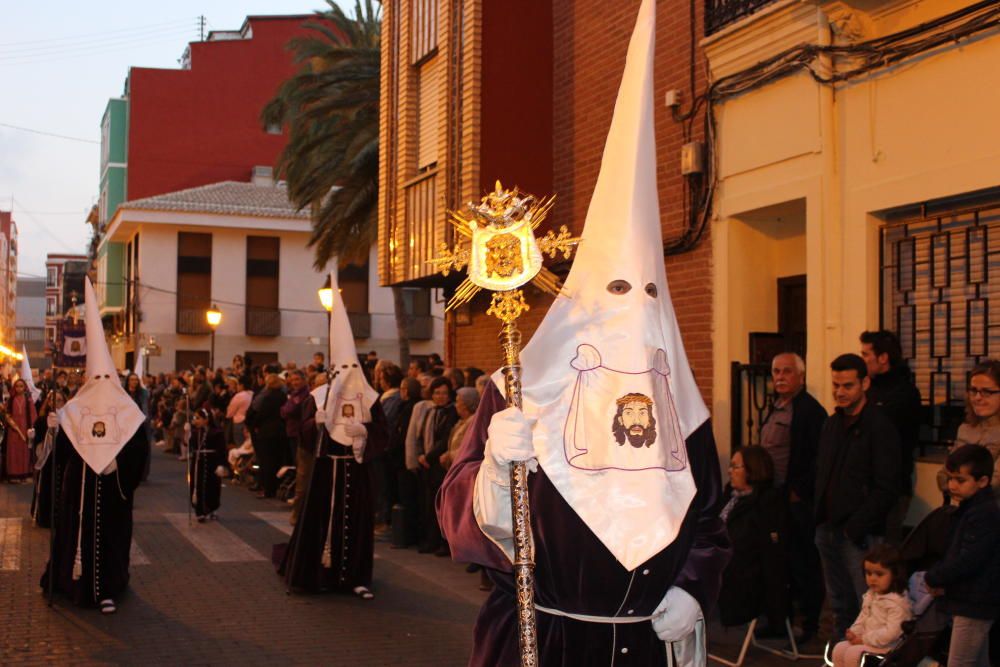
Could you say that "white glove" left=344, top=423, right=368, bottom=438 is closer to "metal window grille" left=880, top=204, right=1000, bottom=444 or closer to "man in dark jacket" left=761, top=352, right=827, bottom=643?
"man in dark jacket" left=761, top=352, right=827, bottom=643

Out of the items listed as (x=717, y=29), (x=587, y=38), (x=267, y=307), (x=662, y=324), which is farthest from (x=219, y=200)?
(x=662, y=324)

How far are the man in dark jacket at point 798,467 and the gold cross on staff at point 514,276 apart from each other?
4398mm

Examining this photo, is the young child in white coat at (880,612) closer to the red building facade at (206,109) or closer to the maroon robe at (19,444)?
the maroon robe at (19,444)

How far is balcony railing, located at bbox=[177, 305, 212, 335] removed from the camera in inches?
1673

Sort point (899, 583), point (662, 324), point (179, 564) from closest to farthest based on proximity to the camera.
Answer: point (662, 324), point (899, 583), point (179, 564)

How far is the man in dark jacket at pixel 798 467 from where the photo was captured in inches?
302

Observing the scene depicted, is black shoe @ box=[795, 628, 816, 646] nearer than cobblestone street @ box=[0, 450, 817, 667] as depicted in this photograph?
No

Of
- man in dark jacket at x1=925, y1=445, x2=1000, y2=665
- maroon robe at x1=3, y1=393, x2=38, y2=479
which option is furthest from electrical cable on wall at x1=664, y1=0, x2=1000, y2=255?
maroon robe at x1=3, y1=393, x2=38, y2=479

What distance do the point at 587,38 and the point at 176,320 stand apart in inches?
1282

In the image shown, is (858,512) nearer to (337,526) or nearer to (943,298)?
(943,298)

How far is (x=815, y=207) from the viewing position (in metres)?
9.30

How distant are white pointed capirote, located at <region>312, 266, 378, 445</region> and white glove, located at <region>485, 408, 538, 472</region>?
644 centimetres

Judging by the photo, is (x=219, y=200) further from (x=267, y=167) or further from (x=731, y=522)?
(x=731, y=522)

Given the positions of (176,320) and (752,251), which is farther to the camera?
(176,320)
